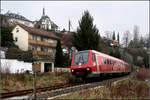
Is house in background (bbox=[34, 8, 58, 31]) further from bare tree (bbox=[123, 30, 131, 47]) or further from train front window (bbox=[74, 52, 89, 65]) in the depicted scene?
bare tree (bbox=[123, 30, 131, 47])

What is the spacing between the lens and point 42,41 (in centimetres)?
4519

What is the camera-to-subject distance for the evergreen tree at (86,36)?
1068 inches

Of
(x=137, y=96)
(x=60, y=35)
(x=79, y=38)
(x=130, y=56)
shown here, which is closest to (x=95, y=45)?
(x=79, y=38)

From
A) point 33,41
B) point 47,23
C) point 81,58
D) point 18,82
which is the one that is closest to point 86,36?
point 81,58

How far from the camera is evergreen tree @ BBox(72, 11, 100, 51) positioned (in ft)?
89.0

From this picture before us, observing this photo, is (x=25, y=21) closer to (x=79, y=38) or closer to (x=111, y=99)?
(x=79, y=38)

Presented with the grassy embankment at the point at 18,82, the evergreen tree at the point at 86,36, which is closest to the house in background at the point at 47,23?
the evergreen tree at the point at 86,36

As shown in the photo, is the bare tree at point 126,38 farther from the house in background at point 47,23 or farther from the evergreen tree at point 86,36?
the evergreen tree at point 86,36

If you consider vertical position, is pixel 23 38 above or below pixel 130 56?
above

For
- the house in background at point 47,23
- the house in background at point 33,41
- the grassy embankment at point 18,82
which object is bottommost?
the grassy embankment at point 18,82

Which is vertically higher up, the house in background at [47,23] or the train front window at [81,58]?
the house in background at [47,23]

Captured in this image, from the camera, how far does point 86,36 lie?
27312 millimetres

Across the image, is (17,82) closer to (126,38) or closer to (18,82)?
(18,82)

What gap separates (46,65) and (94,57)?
19.6 metres
